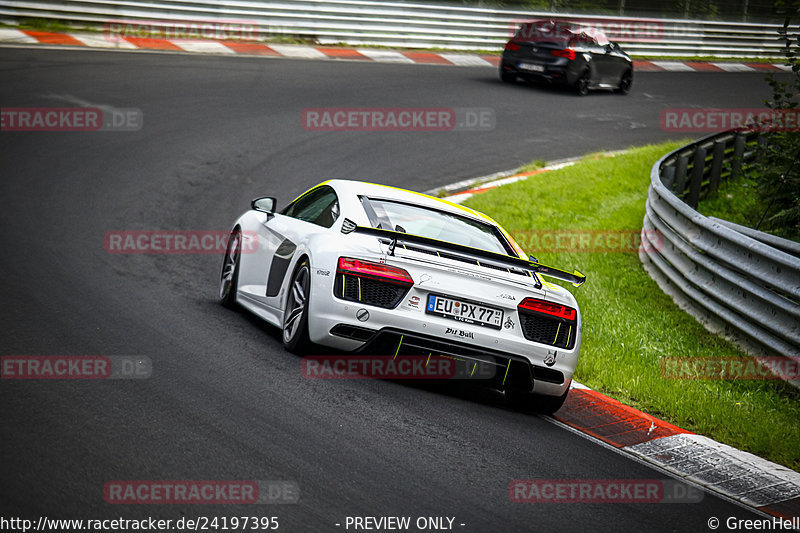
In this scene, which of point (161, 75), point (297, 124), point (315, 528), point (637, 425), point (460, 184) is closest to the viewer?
point (315, 528)

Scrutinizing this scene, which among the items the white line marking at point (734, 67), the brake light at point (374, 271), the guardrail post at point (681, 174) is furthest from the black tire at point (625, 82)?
the brake light at point (374, 271)

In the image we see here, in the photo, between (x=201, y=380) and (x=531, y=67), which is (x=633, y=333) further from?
(x=531, y=67)

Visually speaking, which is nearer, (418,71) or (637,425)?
(637,425)

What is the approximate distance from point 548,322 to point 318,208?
6.89ft

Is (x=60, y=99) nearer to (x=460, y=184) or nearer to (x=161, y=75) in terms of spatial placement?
(x=161, y=75)

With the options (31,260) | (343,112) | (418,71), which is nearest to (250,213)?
(31,260)

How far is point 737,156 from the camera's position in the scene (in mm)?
14656

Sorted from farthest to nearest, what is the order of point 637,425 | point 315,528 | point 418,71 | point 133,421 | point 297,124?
point 418,71, point 297,124, point 637,425, point 133,421, point 315,528

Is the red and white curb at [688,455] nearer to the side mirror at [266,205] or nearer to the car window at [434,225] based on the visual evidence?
the car window at [434,225]

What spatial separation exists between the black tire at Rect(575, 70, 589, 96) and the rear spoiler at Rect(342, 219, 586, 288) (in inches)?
641

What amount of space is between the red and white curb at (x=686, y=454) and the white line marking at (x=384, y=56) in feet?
54.6

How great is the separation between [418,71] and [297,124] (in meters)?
6.15

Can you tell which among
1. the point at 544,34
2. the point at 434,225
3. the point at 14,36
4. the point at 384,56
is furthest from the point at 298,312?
the point at 384,56

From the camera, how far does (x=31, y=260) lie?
836 centimetres
